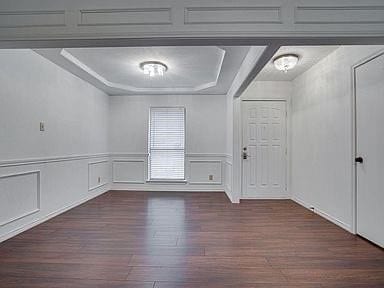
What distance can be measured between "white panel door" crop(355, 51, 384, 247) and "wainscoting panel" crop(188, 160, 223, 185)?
3.18 metres

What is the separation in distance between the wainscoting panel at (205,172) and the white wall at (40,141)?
218 cm

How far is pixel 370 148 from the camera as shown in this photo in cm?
272

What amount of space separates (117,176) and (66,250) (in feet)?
11.4

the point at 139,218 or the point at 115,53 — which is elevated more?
the point at 115,53

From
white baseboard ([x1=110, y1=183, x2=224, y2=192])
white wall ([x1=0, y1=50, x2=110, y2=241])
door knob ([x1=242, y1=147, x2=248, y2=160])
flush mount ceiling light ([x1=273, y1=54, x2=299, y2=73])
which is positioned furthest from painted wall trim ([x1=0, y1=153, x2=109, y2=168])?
flush mount ceiling light ([x1=273, y1=54, x2=299, y2=73])

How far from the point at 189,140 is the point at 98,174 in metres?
2.13

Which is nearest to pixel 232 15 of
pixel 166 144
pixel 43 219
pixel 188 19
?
pixel 188 19

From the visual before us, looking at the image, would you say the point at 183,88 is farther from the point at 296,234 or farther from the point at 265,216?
the point at 296,234

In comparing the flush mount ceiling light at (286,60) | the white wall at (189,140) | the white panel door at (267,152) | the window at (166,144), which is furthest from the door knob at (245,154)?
the flush mount ceiling light at (286,60)

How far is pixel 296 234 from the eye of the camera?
3010mm

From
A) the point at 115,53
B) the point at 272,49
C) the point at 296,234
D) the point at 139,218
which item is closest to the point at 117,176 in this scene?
the point at 139,218

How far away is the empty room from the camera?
1975mm

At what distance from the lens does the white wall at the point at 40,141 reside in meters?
2.85

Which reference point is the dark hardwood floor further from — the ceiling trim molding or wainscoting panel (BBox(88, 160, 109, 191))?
the ceiling trim molding
